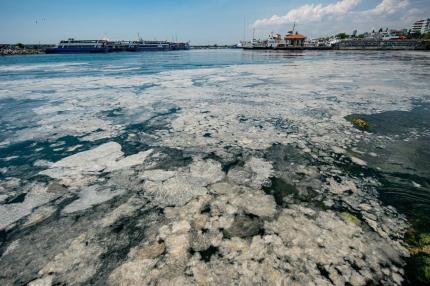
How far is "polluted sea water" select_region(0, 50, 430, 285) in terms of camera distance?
1766 millimetres

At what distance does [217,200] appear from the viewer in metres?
2.55

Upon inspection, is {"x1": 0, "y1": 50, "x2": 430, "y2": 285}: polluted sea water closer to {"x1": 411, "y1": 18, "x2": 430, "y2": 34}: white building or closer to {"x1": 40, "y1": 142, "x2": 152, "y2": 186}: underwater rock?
{"x1": 40, "y1": 142, "x2": 152, "y2": 186}: underwater rock

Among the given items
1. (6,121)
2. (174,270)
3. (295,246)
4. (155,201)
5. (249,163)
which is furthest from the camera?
(6,121)

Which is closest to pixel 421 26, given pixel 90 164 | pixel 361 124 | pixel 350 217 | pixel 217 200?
pixel 361 124

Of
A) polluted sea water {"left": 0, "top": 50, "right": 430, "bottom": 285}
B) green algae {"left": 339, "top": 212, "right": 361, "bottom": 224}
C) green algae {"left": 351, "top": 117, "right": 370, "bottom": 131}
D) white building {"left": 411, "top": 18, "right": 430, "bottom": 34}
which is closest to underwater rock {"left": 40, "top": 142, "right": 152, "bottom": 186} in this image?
polluted sea water {"left": 0, "top": 50, "right": 430, "bottom": 285}

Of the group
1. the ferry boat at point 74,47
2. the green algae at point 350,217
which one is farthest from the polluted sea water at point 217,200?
the ferry boat at point 74,47

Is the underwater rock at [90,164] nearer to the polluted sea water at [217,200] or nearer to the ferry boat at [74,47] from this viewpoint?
the polluted sea water at [217,200]

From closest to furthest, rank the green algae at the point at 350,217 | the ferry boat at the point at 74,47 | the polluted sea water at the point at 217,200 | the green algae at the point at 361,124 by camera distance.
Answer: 1. the polluted sea water at the point at 217,200
2. the green algae at the point at 350,217
3. the green algae at the point at 361,124
4. the ferry boat at the point at 74,47

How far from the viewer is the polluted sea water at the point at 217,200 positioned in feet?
5.79

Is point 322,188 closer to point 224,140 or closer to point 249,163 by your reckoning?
point 249,163

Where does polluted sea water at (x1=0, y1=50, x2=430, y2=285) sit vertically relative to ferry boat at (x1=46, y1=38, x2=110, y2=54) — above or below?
below

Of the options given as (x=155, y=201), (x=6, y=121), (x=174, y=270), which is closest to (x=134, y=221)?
(x=155, y=201)

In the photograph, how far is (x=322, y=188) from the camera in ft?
8.95

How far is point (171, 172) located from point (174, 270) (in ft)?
5.01
